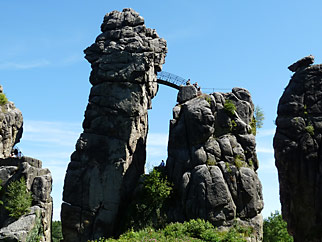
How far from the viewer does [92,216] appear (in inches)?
1882

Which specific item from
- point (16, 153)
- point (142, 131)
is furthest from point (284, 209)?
point (16, 153)

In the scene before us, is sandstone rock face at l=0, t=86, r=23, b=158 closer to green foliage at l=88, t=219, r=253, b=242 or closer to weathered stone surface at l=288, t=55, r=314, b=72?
green foliage at l=88, t=219, r=253, b=242

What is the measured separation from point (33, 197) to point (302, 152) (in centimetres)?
2277

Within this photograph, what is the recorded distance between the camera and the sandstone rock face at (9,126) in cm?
5188

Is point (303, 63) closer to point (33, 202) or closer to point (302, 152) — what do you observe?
point (302, 152)

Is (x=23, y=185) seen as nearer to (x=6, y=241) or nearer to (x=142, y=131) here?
(x=6, y=241)

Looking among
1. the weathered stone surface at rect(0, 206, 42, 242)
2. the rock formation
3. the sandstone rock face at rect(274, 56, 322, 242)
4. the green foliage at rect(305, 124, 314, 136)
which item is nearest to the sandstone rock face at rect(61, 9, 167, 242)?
the rock formation

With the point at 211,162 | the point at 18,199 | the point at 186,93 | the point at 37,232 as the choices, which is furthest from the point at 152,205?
the point at 18,199

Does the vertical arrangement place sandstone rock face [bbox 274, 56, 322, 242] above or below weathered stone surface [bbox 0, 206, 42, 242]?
above

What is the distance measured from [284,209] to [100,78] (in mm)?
23635

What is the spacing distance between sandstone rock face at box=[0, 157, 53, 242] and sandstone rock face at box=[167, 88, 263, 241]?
37.7 feet

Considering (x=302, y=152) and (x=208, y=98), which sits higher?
(x=208, y=98)

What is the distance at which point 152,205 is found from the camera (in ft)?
149

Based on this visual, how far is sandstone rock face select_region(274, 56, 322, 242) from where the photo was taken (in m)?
39.2
